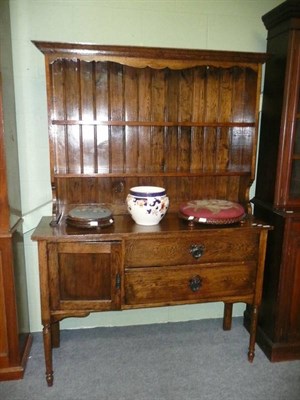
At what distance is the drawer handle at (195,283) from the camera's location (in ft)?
6.32

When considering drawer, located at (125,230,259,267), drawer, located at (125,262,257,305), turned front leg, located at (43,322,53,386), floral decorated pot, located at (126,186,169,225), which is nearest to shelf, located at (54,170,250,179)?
floral decorated pot, located at (126,186,169,225)

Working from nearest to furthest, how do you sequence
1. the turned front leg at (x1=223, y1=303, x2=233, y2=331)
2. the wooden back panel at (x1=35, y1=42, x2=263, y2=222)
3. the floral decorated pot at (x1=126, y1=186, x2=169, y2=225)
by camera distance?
the floral decorated pot at (x1=126, y1=186, x2=169, y2=225) → the wooden back panel at (x1=35, y1=42, x2=263, y2=222) → the turned front leg at (x1=223, y1=303, x2=233, y2=331)

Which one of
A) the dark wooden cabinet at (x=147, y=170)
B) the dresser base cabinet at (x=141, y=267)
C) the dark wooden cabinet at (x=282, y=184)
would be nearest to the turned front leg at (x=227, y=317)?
the dark wooden cabinet at (x=147, y=170)

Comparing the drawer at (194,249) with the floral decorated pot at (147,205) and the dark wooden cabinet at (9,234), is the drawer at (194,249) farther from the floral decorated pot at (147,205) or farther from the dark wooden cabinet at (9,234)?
the dark wooden cabinet at (9,234)

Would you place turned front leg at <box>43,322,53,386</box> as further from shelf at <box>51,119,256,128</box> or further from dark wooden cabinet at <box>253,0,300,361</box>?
dark wooden cabinet at <box>253,0,300,361</box>

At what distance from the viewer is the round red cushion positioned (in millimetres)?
1920

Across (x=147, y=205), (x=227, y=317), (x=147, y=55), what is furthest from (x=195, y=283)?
(x=147, y=55)

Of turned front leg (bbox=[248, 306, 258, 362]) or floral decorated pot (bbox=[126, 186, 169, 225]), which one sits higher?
floral decorated pot (bbox=[126, 186, 169, 225])

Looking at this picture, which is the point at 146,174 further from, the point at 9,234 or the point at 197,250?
the point at 9,234

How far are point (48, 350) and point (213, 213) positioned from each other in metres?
1.17


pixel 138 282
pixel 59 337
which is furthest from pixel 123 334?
pixel 138 282

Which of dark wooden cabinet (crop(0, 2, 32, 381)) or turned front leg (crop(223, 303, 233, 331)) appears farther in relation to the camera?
turned front leg (crop(223, 303, 233, 331))

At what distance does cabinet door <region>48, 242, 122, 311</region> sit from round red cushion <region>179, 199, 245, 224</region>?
458 millimetres

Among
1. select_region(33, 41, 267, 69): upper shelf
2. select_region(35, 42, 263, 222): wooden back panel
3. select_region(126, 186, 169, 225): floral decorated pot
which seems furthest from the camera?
select_region(35, 42, 263, 222): wooden back panel
